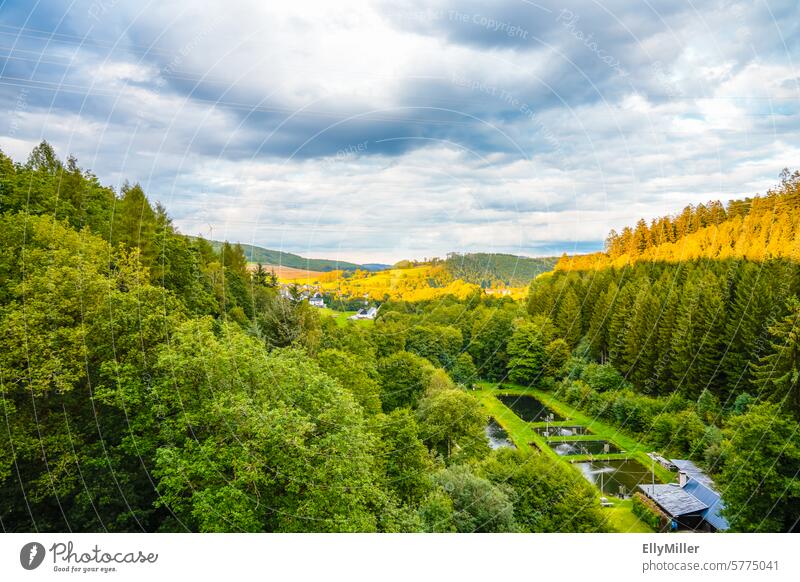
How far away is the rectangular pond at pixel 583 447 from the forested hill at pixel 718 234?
1644 cm

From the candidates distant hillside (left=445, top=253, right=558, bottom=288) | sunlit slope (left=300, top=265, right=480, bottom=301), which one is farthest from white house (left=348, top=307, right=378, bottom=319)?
distant hillside (left=445, top=253, right=558, bottom=288)

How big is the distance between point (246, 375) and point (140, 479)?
309cm

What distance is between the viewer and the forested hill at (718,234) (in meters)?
34.5

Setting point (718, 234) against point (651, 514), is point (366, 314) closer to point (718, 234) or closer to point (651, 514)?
point (651, 514)

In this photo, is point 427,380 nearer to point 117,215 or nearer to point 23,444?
point 117,215

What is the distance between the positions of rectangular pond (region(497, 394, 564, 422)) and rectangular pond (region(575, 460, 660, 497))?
8.21m

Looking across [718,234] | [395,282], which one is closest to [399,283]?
[395,282]

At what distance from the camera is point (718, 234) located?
43062 millimetres

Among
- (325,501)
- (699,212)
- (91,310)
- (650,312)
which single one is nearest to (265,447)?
(325,501)

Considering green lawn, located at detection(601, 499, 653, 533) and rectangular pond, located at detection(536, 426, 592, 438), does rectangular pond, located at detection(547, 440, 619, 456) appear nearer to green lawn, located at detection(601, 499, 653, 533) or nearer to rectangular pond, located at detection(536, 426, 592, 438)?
rectangular pond, located at detection(536, 426, 592, 438)

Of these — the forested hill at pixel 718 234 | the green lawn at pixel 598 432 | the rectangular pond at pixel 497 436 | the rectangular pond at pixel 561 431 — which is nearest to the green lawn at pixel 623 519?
the green lawn at pixel 598 432

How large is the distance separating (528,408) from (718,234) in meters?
24.2
